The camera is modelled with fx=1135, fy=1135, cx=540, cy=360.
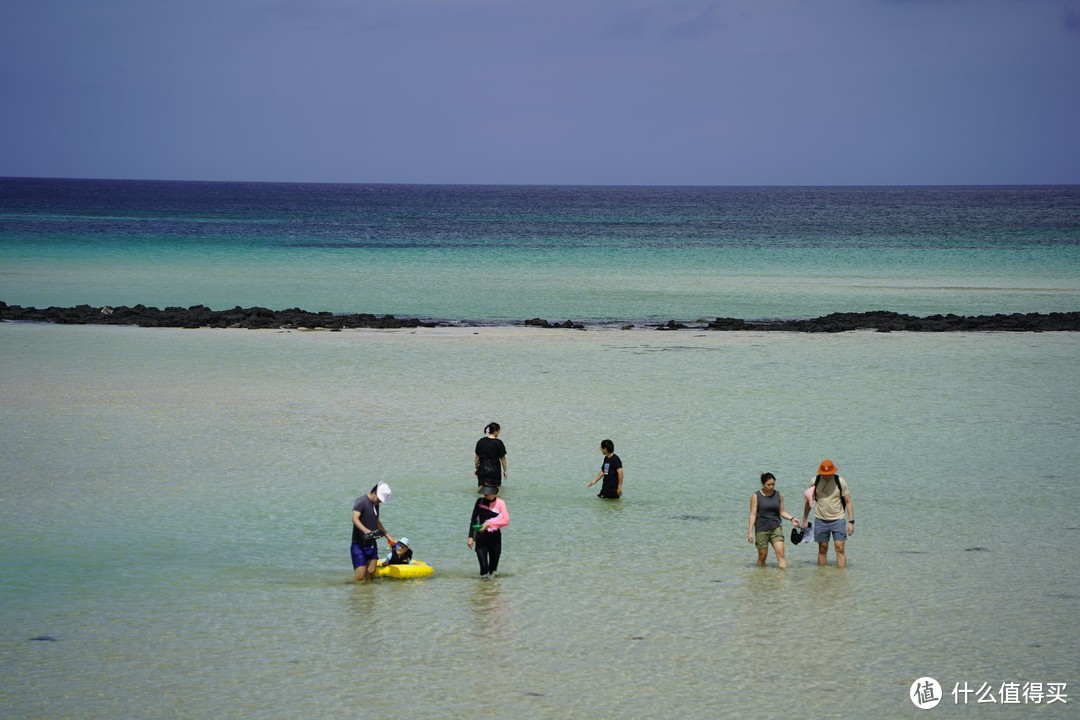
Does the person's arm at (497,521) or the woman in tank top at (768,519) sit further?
the woman in tank top at (768,519)

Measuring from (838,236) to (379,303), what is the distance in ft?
208

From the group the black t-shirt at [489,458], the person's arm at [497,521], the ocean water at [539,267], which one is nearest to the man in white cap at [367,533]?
the person's arm at [497,521]

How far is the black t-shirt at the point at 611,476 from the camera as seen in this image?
18.4 metres

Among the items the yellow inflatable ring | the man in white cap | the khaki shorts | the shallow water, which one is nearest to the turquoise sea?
the shallow water

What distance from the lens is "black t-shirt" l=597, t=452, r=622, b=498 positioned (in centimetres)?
1839

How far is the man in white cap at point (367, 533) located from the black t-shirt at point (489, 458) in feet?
10.7

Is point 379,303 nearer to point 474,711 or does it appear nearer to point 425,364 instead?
point 425,364

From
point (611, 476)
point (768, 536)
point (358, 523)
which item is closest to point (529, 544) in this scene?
point (611, 476)

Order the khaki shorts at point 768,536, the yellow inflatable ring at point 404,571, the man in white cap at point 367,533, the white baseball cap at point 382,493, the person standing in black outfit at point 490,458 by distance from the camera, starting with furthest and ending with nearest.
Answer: the person standing in black outfit at point 490,458, the khaki shorts at point 768,536, the yellow inflatable ring at point 404,571, the man in white cap at point 367,533, the white baseball cap at point 382,493

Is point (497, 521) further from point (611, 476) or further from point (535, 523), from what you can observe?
point (611, 476)

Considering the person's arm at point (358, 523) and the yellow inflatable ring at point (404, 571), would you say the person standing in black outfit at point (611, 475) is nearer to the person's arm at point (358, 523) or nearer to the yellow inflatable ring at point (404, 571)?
the yellow inflatable ring at point (404, 571)

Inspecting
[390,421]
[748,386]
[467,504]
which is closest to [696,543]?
[467,504]

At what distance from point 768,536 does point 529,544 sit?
11.4 feet

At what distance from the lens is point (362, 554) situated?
14508 millimetres
